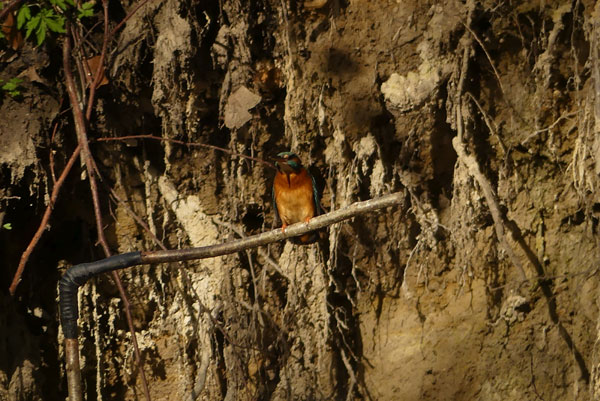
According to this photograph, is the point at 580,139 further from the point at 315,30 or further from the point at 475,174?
the point at 315,30

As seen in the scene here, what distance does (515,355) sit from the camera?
4.03 meters

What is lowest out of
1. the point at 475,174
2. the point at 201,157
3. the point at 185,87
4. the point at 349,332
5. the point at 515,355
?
the point at 515,355

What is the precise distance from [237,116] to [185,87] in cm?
34

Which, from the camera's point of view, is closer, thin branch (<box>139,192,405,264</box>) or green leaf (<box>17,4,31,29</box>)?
thin branch (<box>139,192,405,264</box>)

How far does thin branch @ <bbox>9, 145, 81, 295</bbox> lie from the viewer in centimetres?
371

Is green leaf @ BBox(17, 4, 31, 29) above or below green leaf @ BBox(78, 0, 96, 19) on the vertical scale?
below

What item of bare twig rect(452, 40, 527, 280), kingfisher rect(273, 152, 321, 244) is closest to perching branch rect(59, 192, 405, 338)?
kingfisher rect(273, 152, 321, 244)

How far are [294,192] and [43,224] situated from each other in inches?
53.2

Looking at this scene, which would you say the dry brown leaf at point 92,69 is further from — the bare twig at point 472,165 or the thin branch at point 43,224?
the bare twig at point 472,165

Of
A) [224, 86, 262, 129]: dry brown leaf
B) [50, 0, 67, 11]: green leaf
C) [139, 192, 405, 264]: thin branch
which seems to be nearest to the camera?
[139, 192, 405, 264]: thin branch

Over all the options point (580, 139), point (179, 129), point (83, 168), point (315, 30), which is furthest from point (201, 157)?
point (580, 139)

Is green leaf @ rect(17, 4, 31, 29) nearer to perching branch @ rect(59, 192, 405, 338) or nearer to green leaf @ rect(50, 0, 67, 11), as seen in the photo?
green leaf @ rect(50, 0, 67, 11)

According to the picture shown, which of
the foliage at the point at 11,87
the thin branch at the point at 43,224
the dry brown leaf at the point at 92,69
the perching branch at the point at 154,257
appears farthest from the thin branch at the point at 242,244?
the foliage at the point at 11,87

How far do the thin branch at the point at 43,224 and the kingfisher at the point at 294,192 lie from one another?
111 centimetres
